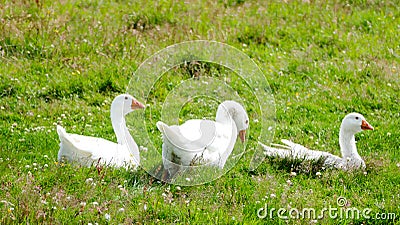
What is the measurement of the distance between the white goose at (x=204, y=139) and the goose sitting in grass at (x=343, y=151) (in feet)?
1.69

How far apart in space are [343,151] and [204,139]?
1817mm

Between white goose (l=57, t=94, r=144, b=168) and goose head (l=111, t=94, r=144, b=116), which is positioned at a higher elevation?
goose head (l=111, t=94, r=144, b=116)

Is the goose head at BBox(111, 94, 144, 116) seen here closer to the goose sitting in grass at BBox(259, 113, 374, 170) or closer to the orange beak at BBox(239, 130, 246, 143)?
the orange beak at BBox(239, 130, 246, 143)

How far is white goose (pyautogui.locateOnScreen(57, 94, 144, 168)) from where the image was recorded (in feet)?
25.6

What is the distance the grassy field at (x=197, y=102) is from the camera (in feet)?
22.4

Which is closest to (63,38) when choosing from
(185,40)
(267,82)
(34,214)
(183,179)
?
(185,40)

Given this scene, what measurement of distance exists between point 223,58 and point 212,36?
2.78 ft

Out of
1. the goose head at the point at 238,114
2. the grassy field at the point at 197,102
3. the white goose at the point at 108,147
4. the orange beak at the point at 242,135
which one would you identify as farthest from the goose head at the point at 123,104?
the orange beak at the point at 242,135

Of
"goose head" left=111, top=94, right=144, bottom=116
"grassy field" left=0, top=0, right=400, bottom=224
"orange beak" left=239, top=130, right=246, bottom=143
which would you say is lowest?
"grassy field" left=0, top=0, right=400, bottom=224

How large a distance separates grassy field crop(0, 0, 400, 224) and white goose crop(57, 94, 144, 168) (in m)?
0.23

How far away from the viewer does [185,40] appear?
Answer: 492 inches

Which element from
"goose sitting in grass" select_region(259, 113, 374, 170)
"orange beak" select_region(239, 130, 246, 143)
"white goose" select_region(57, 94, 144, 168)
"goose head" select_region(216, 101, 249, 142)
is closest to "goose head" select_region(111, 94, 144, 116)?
"white goose" select_region(57, 94, 144, 168)

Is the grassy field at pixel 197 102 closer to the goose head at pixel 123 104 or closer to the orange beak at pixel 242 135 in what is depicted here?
the orange beak at pixel 242 135

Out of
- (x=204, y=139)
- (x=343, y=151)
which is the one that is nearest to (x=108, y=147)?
(x=204, y=139)
